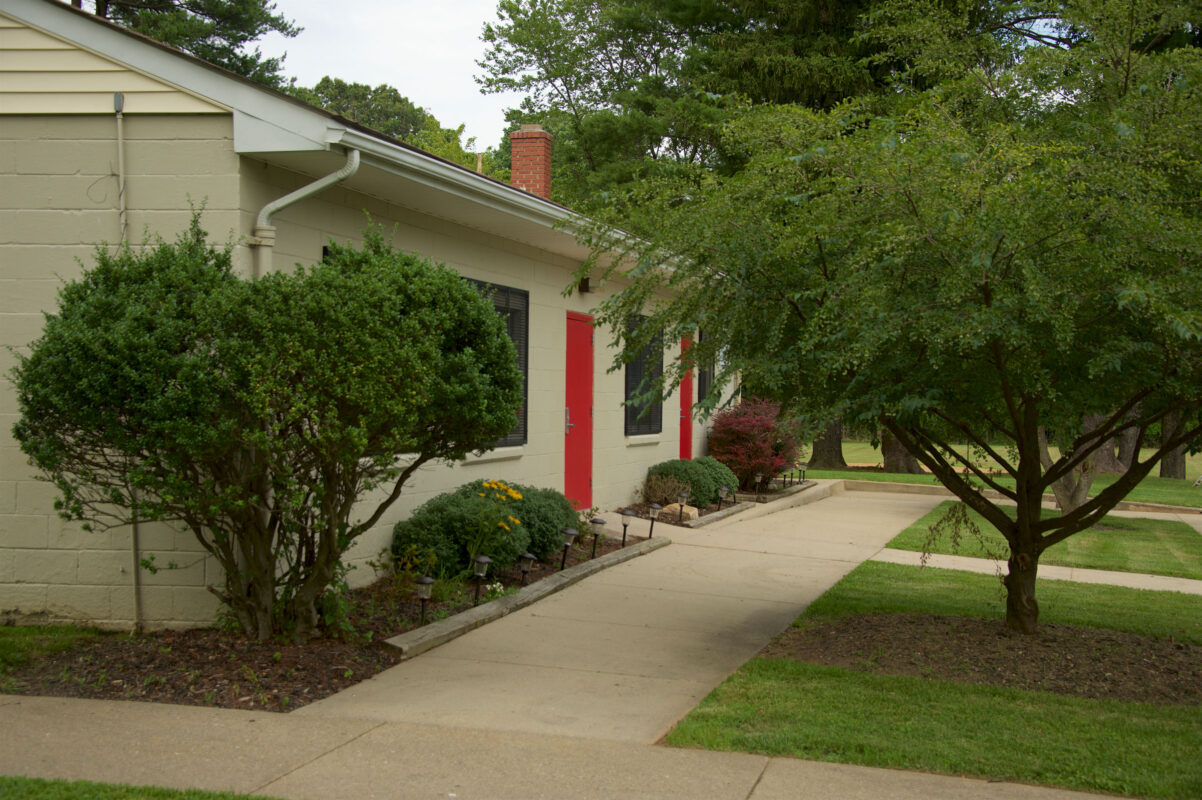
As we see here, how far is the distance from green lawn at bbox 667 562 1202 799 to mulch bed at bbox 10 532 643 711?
87.3 inches

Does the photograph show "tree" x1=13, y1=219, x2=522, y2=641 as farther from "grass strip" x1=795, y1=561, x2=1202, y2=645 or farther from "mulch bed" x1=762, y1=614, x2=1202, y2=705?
"grass strip" x1=795, y1=561, x2=1202, y2=645

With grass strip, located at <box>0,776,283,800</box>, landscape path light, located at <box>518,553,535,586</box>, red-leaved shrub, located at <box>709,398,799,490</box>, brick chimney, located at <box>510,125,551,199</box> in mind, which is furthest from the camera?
red-leaved shrub, located at <box>709,398,799,490</box>

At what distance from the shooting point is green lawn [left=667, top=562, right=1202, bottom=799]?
4664 millimetres

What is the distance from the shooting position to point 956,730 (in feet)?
17.0

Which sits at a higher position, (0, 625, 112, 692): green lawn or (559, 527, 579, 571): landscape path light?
(559, 527, 579, 571): landscape path light

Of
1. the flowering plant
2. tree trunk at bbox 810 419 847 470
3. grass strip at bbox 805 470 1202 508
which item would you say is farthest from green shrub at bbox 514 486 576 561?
tree trunk at bbox 810 419 847 470

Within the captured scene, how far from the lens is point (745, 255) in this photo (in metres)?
6.32

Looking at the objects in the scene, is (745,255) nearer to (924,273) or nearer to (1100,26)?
(924,273)

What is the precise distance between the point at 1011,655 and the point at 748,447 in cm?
1008

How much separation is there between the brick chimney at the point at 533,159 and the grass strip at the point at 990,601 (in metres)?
6.44

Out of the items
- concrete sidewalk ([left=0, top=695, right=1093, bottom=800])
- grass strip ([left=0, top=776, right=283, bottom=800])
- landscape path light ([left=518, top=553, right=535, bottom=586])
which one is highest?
landscape path light ([left=518, top=553, right=535, bottom=586])

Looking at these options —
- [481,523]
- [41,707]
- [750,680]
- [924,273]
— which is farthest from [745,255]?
[41,707]

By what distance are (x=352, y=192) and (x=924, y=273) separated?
468 centimetres

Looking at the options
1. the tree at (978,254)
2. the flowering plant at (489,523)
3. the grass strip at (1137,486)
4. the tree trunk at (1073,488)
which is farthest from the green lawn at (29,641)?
the grass strip at (1137,486)
